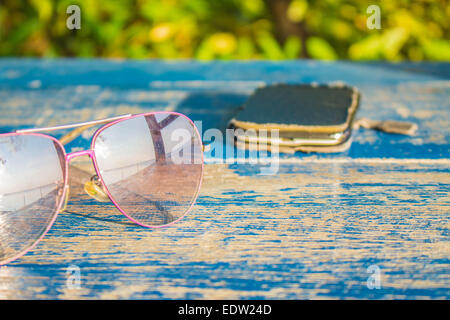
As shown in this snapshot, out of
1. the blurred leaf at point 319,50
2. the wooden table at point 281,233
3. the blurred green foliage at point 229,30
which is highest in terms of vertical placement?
the blurred green foliage at point 229,30

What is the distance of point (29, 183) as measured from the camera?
628mm

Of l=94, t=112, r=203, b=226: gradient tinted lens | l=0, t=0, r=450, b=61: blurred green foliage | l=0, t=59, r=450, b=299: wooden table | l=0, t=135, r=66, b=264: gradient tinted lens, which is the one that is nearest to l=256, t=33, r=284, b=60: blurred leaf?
l=0, t=0, r=450, b=61: blurred green foliage

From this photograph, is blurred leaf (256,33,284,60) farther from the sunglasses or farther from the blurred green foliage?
the sunglasses

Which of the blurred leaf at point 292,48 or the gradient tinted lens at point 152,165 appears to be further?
the blurred leaf at point 292,48

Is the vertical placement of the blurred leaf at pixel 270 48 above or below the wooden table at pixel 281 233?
above

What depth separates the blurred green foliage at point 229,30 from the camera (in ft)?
7.72

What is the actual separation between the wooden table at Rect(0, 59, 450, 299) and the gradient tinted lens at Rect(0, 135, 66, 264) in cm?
3

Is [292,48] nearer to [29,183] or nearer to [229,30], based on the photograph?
[229,30]

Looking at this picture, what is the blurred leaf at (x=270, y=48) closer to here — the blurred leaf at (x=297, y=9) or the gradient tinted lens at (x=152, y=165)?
the blurred leaf at (x=297, y=9)

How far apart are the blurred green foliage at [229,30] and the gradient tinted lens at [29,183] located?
→ 1861 mm

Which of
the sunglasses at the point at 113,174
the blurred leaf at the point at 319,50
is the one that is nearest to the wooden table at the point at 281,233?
the sunglasses at the point at 113,174

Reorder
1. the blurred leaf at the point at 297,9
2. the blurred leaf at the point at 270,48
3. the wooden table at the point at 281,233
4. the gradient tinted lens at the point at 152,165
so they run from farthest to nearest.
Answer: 1. the blurred leaf at the point at 270,48
2. the blurred leaf at the point at 297,9
3. the gradient tinted lens at the point at 152,165
4. the wooden table at the point at 281,233

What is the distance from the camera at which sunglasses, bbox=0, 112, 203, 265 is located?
61cm

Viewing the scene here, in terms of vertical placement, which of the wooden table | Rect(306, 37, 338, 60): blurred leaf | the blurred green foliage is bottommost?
the wooden table
